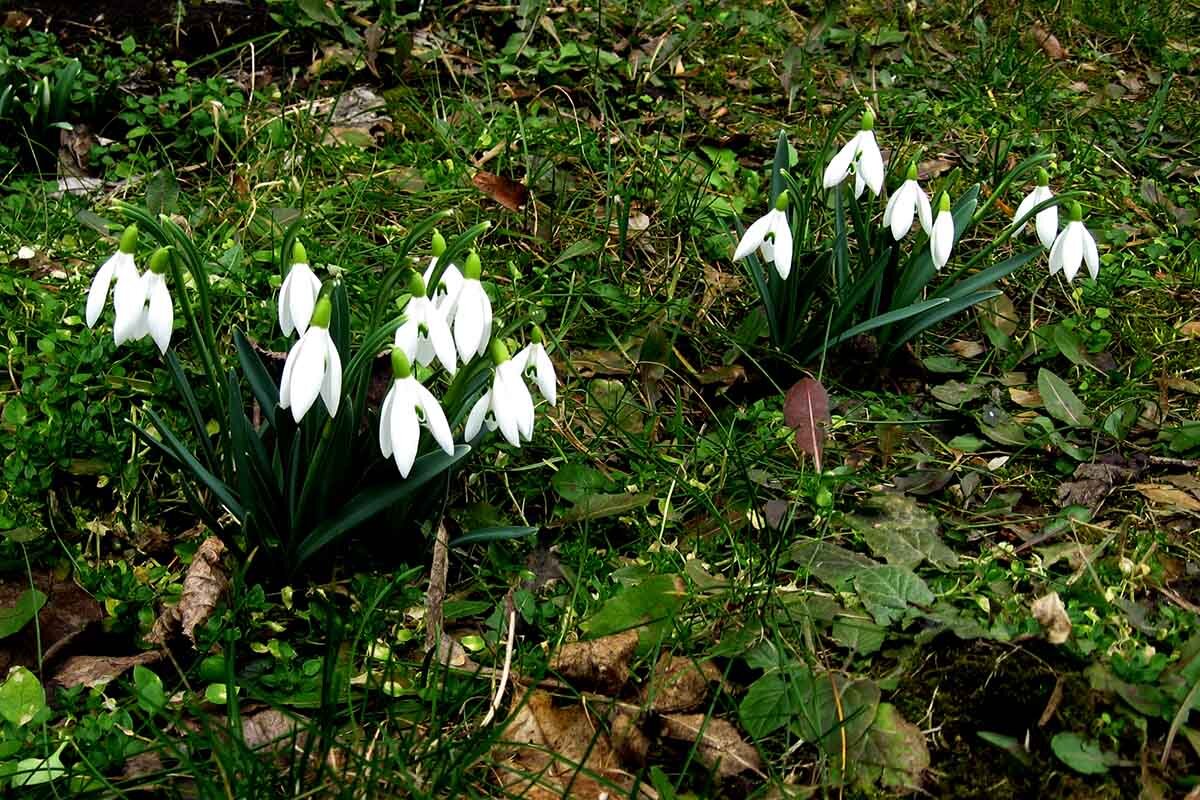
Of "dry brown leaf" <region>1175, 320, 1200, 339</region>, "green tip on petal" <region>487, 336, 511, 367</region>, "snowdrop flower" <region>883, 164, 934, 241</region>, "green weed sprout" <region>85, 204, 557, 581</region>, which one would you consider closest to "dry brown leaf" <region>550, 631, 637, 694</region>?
"green weed sprout" <region>85, 204, 557, 581</region>

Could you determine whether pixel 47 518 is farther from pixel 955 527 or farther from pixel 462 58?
pixel 462 58

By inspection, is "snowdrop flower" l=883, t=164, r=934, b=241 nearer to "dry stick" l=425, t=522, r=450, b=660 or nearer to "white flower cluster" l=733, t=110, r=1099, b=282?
"white flower cluster" l=733, t=110, r=1099, b=282

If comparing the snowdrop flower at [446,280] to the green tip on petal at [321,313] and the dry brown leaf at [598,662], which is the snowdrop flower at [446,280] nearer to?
the green tip on petal at [321,313]

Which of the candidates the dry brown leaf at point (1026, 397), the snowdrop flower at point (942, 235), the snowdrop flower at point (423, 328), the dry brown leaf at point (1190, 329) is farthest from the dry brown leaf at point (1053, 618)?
the dry brown leaf at point (1190, 329)

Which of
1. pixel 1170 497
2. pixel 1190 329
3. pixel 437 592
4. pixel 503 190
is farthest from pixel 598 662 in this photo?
pixel 1190 329

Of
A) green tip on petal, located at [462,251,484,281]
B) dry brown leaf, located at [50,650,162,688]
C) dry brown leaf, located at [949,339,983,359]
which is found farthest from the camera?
dry brown leaf, located at [949,339,983,359]

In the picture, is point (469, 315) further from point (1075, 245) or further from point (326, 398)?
point (1075, 245)
